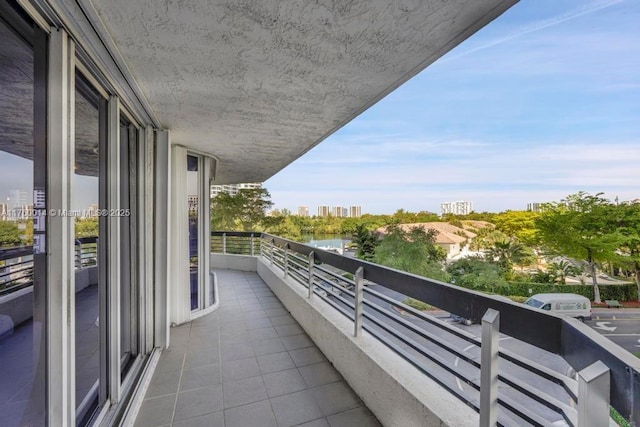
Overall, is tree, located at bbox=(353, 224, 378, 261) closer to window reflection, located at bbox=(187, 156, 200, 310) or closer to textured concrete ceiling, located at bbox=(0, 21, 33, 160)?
window reflection, located at bbox=(187, 156, 200, 310)

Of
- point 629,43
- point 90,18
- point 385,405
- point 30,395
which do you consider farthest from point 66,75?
point 629,43

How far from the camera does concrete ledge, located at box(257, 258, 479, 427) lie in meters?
1.39

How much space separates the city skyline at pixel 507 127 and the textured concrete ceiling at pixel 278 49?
0.26 m

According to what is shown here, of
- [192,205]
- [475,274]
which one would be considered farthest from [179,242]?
[475,274]

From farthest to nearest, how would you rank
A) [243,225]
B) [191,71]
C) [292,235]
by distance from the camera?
[292,235] < [243,225] < [191,71]

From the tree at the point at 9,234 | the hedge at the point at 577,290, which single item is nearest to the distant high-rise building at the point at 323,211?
the hedge at the point at 577,290

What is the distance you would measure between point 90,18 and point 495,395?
7.62 feet

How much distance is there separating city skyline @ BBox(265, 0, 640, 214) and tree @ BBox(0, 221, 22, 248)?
2068 millimetres

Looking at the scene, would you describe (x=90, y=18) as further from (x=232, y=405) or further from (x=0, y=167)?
(x=232, y=405)

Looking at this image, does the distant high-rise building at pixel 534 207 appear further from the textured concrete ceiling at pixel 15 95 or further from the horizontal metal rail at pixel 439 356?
the textured concrete ceiling at pixel 15 95

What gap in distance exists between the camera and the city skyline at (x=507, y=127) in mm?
8695

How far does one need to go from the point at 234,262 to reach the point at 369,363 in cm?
599

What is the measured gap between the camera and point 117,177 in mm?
1838

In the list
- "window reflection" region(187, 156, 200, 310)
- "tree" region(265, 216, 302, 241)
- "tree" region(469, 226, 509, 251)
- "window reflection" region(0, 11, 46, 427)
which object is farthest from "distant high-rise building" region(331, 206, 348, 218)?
"window reflection" region(0, 11, 46, 427)
